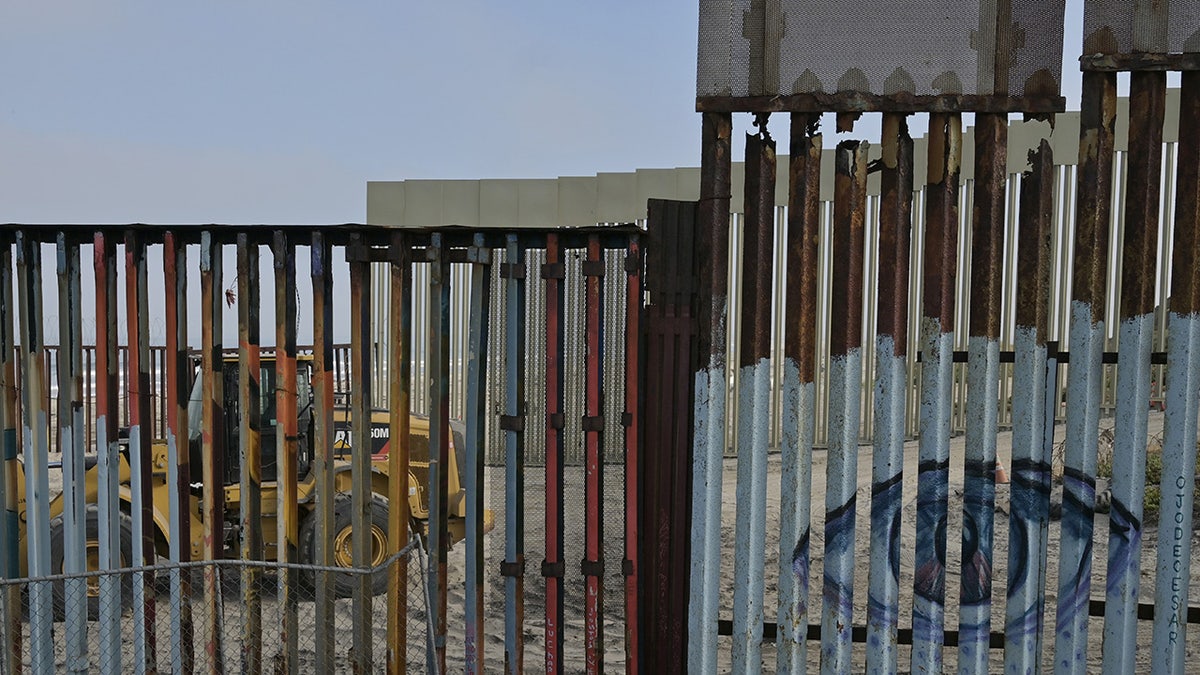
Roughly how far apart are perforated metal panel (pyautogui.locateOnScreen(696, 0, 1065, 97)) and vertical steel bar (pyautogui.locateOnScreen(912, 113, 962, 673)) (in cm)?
25

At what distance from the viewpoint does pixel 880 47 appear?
437 cm

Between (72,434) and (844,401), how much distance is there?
3683mm

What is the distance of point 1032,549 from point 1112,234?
983cm

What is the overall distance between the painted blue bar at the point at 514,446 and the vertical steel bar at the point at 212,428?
4.46 feet

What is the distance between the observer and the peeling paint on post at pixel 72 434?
480cm

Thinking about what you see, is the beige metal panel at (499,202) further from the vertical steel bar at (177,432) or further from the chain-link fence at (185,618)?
the chain-link fence at (185,618)

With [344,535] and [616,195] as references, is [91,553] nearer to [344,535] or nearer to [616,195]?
[344,535]

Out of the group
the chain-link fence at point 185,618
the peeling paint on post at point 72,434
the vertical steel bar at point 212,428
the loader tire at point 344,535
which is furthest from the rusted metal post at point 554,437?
the loader tire at point 344,535

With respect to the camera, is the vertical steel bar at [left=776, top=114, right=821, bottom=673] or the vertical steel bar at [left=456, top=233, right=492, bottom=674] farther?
the vertical steel bar at [left=456, top=233, right=492, bottom=674]

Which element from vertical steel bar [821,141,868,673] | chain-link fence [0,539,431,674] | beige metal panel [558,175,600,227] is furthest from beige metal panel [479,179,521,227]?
vertical steel bar [821,141,868,673]

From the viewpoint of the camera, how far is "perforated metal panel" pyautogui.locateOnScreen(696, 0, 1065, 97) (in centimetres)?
432

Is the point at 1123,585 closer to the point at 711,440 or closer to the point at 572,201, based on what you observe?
the point at 711,440

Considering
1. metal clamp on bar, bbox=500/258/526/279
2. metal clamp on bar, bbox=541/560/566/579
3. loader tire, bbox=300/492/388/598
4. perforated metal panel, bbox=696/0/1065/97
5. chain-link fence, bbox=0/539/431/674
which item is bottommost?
loader tire, bbox=300/492/388/598

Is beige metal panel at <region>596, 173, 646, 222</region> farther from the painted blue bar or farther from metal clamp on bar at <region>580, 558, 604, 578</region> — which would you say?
metal clamp on bar at <region>580, 558, 604, 578</region>
